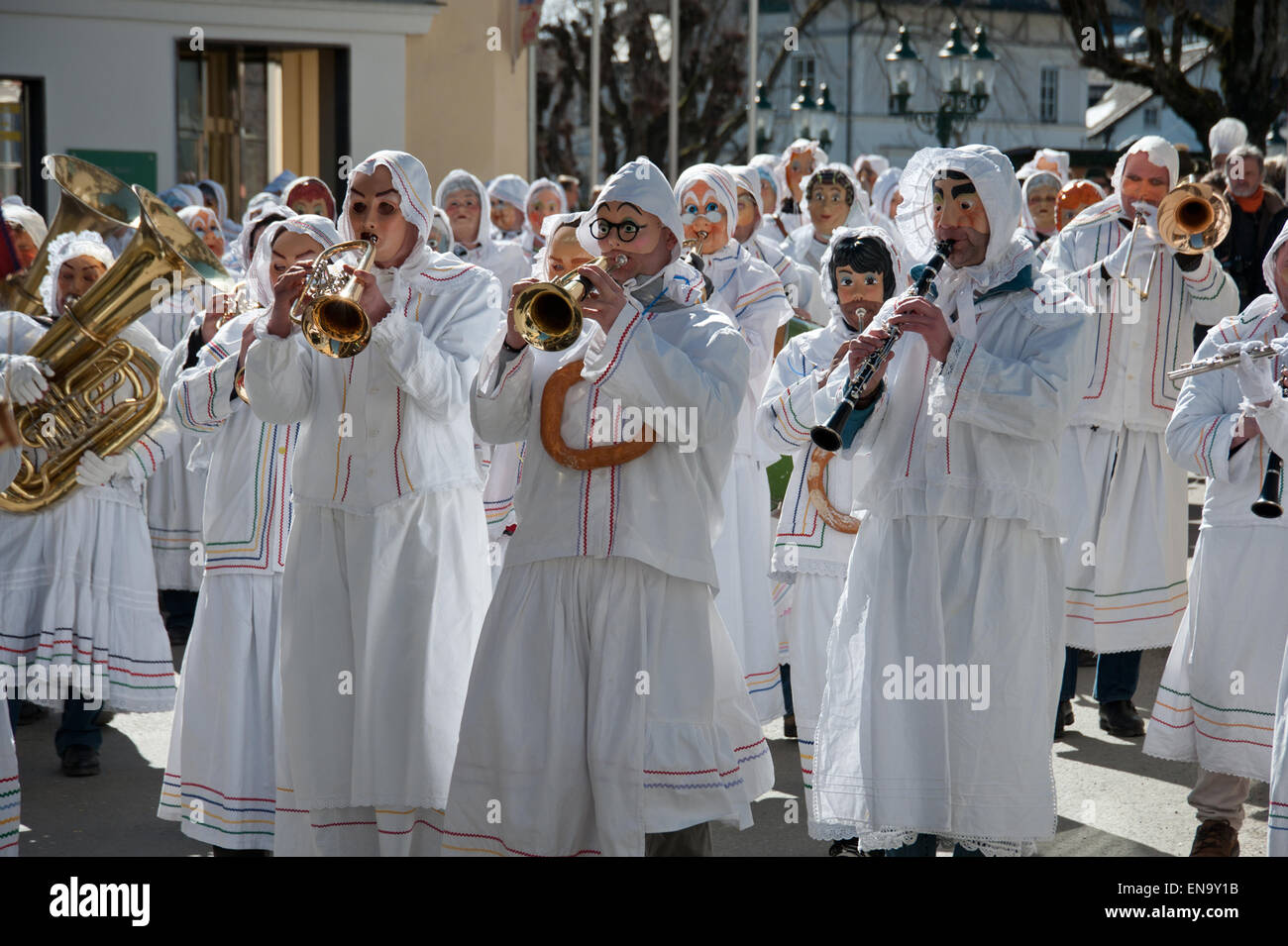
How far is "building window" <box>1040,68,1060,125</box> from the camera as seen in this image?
169 ft

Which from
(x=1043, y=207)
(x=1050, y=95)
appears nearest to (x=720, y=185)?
(x=1043, y=207)

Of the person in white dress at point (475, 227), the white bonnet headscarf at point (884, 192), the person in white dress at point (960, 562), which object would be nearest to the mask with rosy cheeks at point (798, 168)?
the white bonnet headscarf at point (884, 192)

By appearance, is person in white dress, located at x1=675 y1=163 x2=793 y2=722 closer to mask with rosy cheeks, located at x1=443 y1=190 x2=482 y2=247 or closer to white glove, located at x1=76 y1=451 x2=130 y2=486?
white glove, located at x1=76 y1=451 x2=130 y2=486

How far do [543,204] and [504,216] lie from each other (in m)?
0.64

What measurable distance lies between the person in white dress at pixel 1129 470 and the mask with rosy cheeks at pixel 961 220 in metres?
2.71

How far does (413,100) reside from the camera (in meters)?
20.0

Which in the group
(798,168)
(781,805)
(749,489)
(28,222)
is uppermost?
(798,168)

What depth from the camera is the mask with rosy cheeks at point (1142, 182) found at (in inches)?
296

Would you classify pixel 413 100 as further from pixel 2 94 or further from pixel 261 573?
pixel 261 573

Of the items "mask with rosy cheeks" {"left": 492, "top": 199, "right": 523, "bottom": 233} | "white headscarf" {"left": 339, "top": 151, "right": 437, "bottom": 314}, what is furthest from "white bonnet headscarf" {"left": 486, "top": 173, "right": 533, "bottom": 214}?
"white headscarf" {"left": 339, "top": 151, "right": 437, "bottom": 314}

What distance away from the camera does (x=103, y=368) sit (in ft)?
21.4

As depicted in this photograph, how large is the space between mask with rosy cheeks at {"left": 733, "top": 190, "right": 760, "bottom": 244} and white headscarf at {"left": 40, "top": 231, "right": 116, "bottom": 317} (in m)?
3.14

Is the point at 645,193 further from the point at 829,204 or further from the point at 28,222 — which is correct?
the point at 829,204
